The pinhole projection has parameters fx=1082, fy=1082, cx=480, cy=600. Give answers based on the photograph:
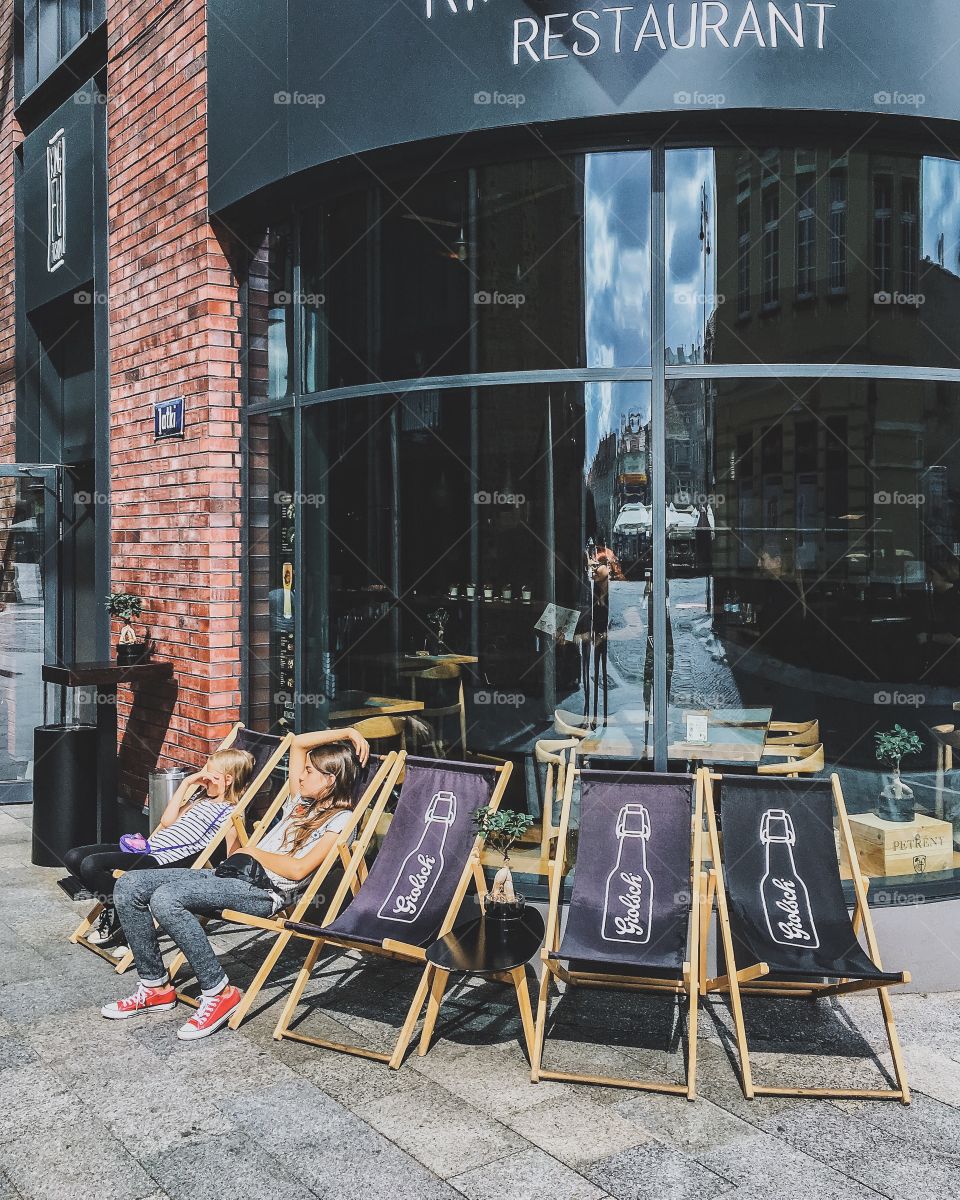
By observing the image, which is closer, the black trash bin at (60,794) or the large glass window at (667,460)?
the large glass window at (667,460)

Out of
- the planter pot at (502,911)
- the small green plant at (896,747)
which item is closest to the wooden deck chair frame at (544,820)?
the planter pot at (502,911)

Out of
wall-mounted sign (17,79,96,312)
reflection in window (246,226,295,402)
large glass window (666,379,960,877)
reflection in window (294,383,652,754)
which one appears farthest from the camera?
wall-mounted sign (17,79,96,312)

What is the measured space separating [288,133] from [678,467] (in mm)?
2823

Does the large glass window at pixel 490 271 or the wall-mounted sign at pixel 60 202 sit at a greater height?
the wall-mounted sign at pixel 60 202

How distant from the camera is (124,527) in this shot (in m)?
7.71

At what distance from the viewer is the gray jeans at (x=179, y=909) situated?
14.6 ft

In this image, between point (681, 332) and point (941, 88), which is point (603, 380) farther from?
point (941, 88)

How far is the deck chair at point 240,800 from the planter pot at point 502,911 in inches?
59.2

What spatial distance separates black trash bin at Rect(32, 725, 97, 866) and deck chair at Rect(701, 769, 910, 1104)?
13.6 feet

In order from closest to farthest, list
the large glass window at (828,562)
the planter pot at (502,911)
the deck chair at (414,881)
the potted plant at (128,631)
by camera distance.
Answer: the deck chair at (414,881), the planter pot at (502,911), the large glass window at (828,562), the potted plant at (128,631)

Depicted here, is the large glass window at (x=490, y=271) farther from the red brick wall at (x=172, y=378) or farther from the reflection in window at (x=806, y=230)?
the red brick wall at (x=172, y=378)

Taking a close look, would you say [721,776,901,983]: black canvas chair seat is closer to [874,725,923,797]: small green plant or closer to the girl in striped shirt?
[874,725,923,797]: small green plant

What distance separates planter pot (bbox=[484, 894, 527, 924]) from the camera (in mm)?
4387

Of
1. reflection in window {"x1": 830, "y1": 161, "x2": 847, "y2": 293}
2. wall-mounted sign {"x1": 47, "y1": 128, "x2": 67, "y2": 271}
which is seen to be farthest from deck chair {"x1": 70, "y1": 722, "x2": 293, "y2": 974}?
wall-mounted sign {"x1": 47, "y1": 128, "x2": 67, "y2": 271}
